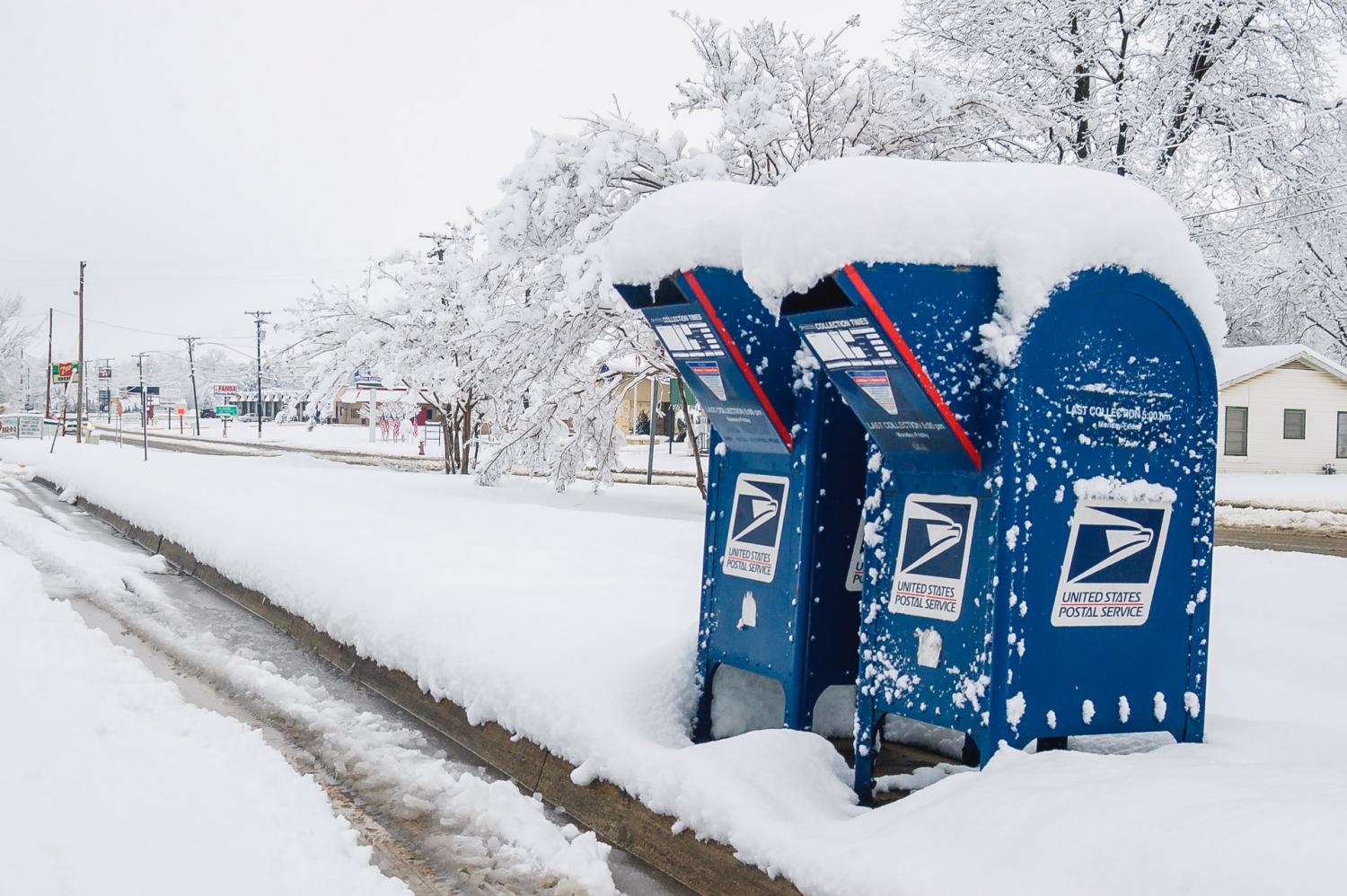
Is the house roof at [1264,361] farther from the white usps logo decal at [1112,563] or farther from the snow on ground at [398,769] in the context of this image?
the white usps logo decal at [1112,563]

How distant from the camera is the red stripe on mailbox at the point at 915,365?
3.74 meters

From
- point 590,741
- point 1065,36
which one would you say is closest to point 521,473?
point 1065,36

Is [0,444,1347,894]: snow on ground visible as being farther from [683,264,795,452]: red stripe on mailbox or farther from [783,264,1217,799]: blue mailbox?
[683,264,795,452]: red stripe on mailbox

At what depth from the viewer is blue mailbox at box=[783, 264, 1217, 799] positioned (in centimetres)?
385

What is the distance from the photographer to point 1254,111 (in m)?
18.7

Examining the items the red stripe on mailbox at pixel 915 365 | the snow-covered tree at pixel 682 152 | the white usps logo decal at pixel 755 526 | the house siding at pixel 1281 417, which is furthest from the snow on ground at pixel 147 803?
the house siding at pixel 1281 417

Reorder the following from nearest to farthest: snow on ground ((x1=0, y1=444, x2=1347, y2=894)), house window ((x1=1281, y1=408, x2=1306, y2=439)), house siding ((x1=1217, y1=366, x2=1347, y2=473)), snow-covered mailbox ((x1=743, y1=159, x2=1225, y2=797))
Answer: snow on ground ((x1=0, y1=444, x2=1347, y2=894)) < snow-covered mailbox ((x1=743, y1=159, x2=1225, y2=797)) < house siding ((x1=1217, y1=366, x2=1347, y2=473)) < house window ((x1=1281, y1=408, x2=1306, y2=439))

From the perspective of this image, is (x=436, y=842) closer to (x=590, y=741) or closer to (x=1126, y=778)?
(x=590, y=741)

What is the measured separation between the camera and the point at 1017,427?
388 centimetres

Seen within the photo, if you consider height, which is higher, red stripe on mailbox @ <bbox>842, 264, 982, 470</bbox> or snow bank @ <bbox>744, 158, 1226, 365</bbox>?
snow bank @ <bbox>744, 158, 1226, 365</bbox>

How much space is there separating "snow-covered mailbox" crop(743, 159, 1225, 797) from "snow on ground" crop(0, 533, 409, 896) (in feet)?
6.62

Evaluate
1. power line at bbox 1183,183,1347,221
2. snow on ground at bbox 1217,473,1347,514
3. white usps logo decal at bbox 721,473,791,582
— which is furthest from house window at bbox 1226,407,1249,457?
white usps logo decal at bbox 721,473,791,582

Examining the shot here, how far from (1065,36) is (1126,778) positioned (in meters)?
17.6

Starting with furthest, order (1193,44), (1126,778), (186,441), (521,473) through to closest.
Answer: (186,441)
(521,473)
(1193,44)
(1126,778)
